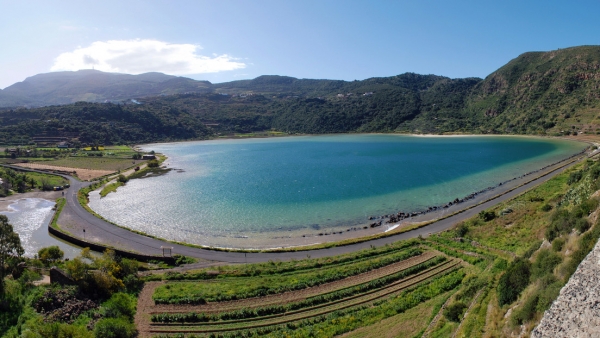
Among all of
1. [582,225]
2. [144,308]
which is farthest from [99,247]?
[582,225]

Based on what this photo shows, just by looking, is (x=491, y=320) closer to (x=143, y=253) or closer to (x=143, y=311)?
(x=143, y=311)

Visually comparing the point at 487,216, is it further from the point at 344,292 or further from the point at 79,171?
the point at 79,171

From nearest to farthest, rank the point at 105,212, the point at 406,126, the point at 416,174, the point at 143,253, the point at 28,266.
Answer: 1. the point at 28,266
2. the point at 143,253
3. the point at 105,212
4. the point at 416,174
5. the point at 406,126

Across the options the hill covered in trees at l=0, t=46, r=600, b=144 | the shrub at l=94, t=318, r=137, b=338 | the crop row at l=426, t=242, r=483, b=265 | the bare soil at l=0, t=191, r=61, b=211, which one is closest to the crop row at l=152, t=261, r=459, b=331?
the crop row at l=426, t=242, r=483, b=265

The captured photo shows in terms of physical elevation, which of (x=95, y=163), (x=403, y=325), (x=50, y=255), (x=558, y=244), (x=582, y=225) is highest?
(x=582, y=225)

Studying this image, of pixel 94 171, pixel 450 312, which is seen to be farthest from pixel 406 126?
pixel 450 312

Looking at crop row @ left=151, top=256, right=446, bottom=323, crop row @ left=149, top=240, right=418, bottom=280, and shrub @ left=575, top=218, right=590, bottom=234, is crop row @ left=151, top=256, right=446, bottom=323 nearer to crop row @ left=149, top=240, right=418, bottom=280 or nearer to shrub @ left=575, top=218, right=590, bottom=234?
crop row @ left=149, top=240, right=418, bottom=280

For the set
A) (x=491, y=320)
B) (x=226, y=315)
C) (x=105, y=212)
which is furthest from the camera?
(x=105, y=212)
